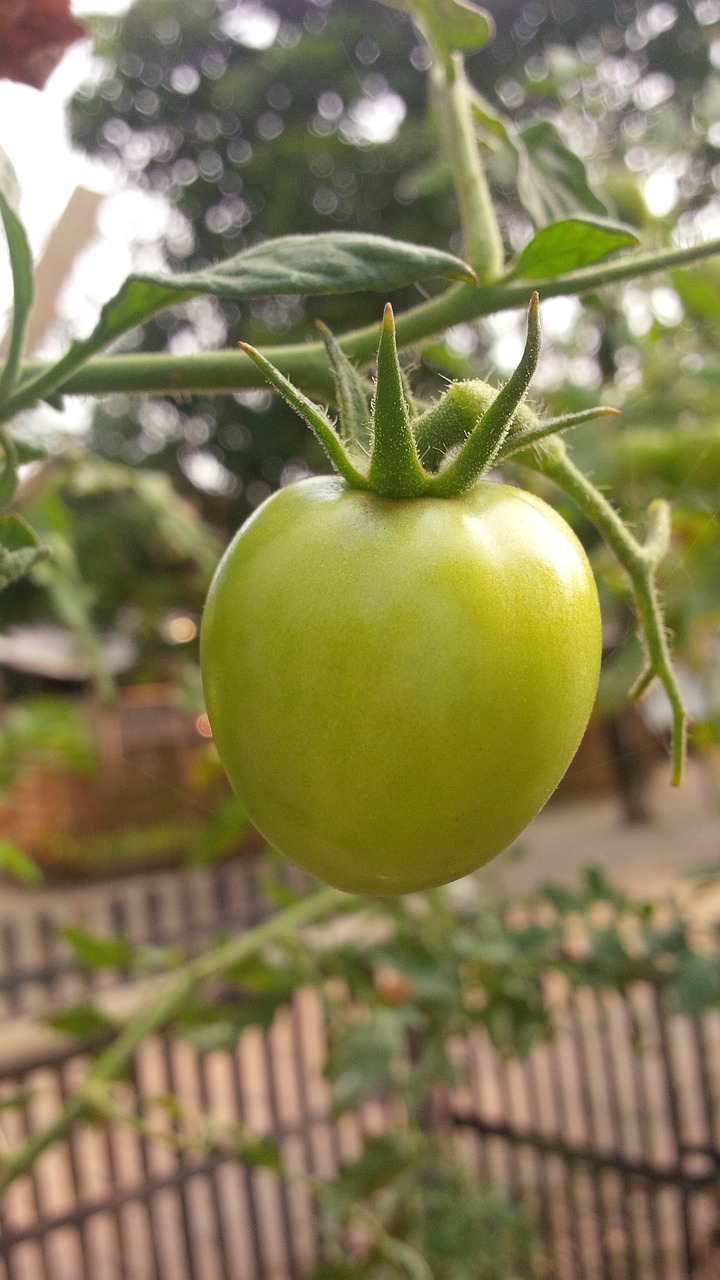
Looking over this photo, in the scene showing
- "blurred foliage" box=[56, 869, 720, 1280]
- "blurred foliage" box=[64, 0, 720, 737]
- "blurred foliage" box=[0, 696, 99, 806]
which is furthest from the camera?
"blurred foliage" box=[64, 0, 720, 737]

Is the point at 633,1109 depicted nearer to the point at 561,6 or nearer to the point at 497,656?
the point at 497,656

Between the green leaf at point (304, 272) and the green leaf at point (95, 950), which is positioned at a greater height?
the green leaf at point (304, 272)

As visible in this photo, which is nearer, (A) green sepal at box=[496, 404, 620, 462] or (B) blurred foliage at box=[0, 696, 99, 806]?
(A) green sepal at box=[496, 404, 620, 462]

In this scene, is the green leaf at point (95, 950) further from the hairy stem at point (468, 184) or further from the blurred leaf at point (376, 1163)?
the hairy stem at point (468, 184)

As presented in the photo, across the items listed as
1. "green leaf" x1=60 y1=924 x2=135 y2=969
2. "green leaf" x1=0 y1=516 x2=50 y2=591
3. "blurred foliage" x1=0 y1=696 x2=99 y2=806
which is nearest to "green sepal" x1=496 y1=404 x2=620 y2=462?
"green leaf" x1=0 y1=516 x2=50 y2=591

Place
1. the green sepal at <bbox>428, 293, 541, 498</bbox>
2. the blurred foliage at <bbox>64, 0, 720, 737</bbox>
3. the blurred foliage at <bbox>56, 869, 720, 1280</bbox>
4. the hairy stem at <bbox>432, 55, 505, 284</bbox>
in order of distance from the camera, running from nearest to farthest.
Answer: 1. the green sepal at <bbox>428, 293, 541, 498</bbox>
2. the hairy stem at <bbox>432, 55, 505, 284</bbox>
3. the blurred foliage at <bbox>56, 869, 720, 1280</bbox>
4. the blurred foliage at <bbox>64, 0, 720, 737</bbox>

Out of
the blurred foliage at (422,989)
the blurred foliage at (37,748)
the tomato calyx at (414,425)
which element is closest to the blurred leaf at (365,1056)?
the blurred foliage at (422,989)

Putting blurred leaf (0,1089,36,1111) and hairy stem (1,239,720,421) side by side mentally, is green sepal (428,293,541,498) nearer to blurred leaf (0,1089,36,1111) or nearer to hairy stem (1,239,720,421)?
hairy stem (1,239,720,421)
